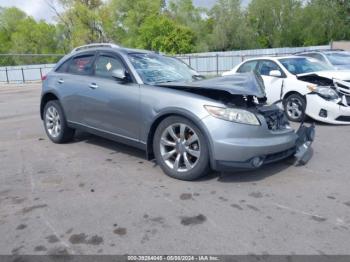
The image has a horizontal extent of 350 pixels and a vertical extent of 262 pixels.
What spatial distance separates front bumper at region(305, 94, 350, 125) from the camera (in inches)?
261

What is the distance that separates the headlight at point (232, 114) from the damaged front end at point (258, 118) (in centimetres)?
1

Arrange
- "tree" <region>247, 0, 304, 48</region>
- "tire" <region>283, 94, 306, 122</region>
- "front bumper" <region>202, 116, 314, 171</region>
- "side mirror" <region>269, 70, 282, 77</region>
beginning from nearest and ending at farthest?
"front bumper" <region>202, 116, 314, 171</region>
"tire" <region>283, 94, 306, 122</region>
"side mirror" <region>269, 70, 282, 77</region>
"tree" <region>247, 0, 304, 48</region>

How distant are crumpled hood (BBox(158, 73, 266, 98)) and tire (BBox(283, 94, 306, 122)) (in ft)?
9.78

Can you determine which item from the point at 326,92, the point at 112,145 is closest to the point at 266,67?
the point at 326,92

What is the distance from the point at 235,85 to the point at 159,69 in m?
1.29

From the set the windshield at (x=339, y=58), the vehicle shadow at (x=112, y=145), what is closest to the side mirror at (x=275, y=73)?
the vehicle shadow at (x=112, y=145)

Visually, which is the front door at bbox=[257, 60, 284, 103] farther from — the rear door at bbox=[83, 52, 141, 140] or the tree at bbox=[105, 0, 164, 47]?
the tree at bbox=[105, 0, 164, 47]

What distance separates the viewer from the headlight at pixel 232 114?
3752 mm

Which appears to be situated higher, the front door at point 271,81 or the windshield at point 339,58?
the windshield at point 339,58

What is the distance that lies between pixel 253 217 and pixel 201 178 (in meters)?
1.05

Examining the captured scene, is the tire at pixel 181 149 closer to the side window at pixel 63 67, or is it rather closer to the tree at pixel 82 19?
the side window at pixel 63 67

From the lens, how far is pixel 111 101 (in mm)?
4672

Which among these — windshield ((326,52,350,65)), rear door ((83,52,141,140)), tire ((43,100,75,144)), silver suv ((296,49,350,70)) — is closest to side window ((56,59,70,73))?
tire ((43,100,75,144))

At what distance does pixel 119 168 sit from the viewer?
4582 millimetres
